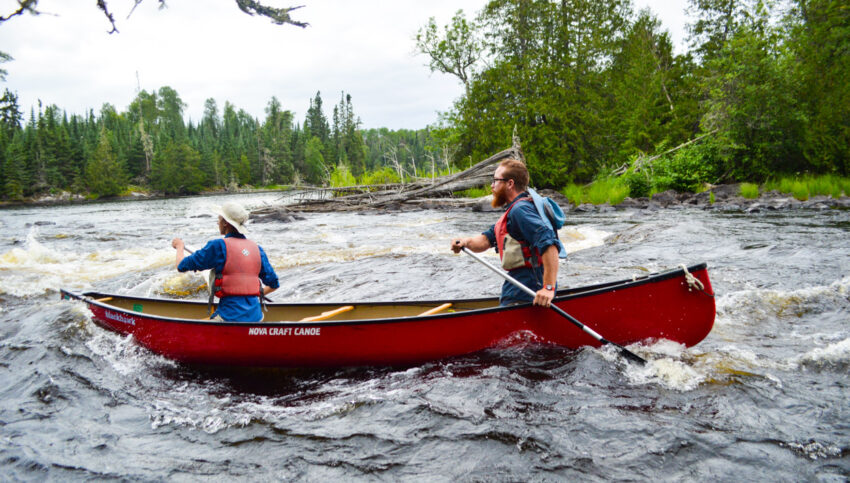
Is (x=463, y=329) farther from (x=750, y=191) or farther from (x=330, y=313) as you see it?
(x=750, y=191)

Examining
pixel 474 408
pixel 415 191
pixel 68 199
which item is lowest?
pixel 474 408

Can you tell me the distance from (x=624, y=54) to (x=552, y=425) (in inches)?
1130

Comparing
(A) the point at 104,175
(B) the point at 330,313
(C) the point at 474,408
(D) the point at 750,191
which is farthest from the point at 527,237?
(A) the point at 104,175

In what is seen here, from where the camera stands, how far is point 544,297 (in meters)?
3.65

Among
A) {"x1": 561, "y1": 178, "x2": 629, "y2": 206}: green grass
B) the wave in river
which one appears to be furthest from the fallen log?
the wave in river

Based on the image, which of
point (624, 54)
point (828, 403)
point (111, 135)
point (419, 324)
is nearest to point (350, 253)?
point (419, 324)

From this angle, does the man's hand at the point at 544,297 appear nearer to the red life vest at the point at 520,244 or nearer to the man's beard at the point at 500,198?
the red life vest at the point at 520,244

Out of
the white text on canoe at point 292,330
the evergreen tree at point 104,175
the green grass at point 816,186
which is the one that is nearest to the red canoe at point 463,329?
the white text on canoe at point 292,330

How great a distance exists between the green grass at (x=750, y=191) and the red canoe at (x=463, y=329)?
44.1 ft

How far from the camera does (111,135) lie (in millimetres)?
75750

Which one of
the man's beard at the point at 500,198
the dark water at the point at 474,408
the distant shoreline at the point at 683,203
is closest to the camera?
the dark water at the point at 474,408

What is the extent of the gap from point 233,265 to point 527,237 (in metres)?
2.65

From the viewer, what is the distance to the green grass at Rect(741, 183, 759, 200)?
14648 millimetres

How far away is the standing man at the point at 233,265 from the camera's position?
427 centimetres
